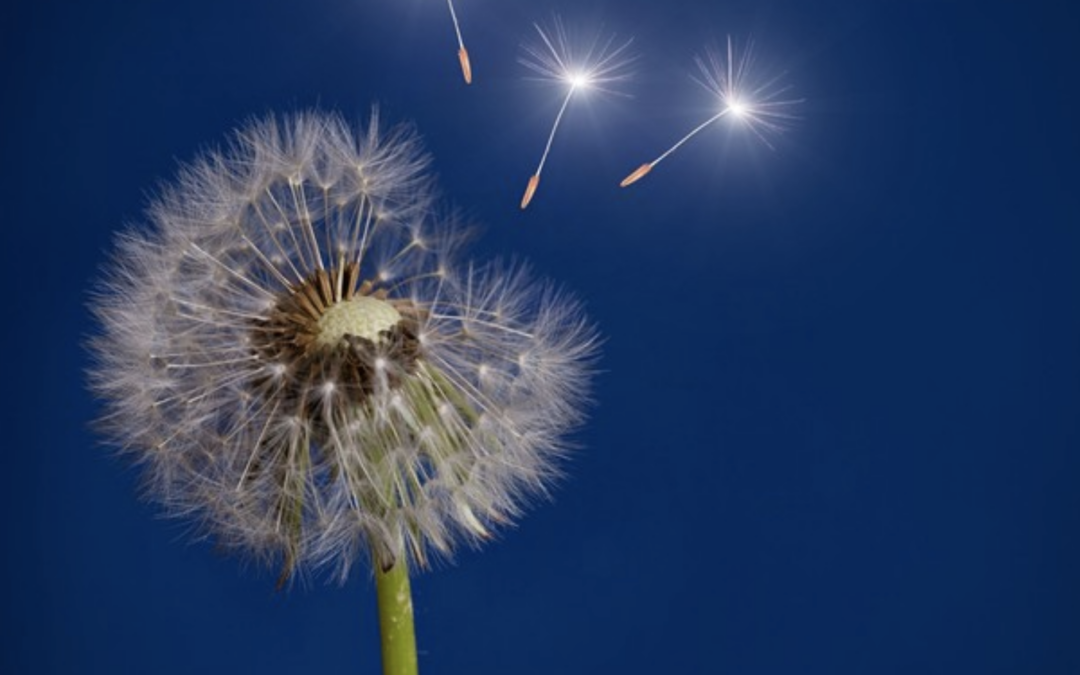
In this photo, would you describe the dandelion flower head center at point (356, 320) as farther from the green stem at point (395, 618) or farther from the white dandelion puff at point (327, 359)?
the green stem at point (395, 618)

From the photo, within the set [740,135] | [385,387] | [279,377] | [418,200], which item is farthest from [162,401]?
[740,135]

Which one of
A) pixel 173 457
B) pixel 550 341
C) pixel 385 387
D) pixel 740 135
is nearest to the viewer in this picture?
pixel 385 387

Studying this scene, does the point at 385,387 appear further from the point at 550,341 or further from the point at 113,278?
the point at 113,278

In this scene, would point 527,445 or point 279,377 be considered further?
point 527,445

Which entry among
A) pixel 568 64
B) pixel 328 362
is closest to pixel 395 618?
pixel 328 362

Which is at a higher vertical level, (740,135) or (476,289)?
(740,135)

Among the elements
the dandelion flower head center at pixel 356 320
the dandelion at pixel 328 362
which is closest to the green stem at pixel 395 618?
the dandelion at pixel 328 362
